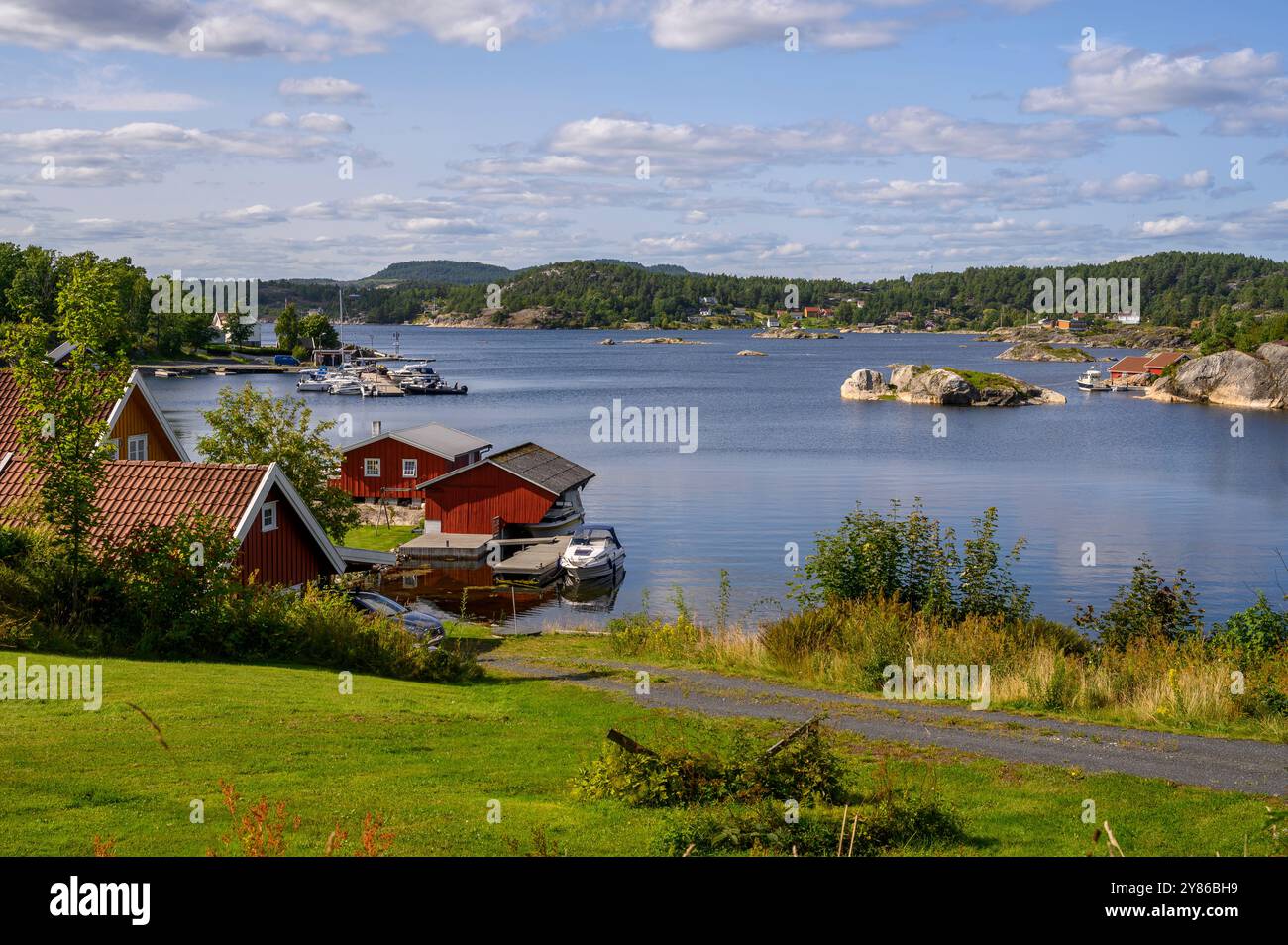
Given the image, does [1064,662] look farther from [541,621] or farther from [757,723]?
[541,621]

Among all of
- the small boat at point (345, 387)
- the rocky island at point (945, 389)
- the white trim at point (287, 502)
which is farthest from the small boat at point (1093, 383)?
the white trim at point (287, 502)

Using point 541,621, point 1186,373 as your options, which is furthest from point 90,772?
point 1186,373

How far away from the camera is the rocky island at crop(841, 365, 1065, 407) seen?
136 meters

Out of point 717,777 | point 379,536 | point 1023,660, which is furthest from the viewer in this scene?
point 379,536

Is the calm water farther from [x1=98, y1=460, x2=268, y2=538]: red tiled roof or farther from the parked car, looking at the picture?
[x1=98, y1=460, x2=268, y2=538]: red tiled roof

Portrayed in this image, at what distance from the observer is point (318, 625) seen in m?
22.7

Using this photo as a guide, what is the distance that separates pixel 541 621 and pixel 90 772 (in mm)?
31155

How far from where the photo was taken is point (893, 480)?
76438 mm

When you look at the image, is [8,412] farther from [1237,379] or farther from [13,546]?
[1237,379]

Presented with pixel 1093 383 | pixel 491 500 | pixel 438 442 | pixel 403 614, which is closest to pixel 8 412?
pixel 403 614

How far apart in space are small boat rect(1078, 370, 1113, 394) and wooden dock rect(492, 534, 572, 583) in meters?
126
